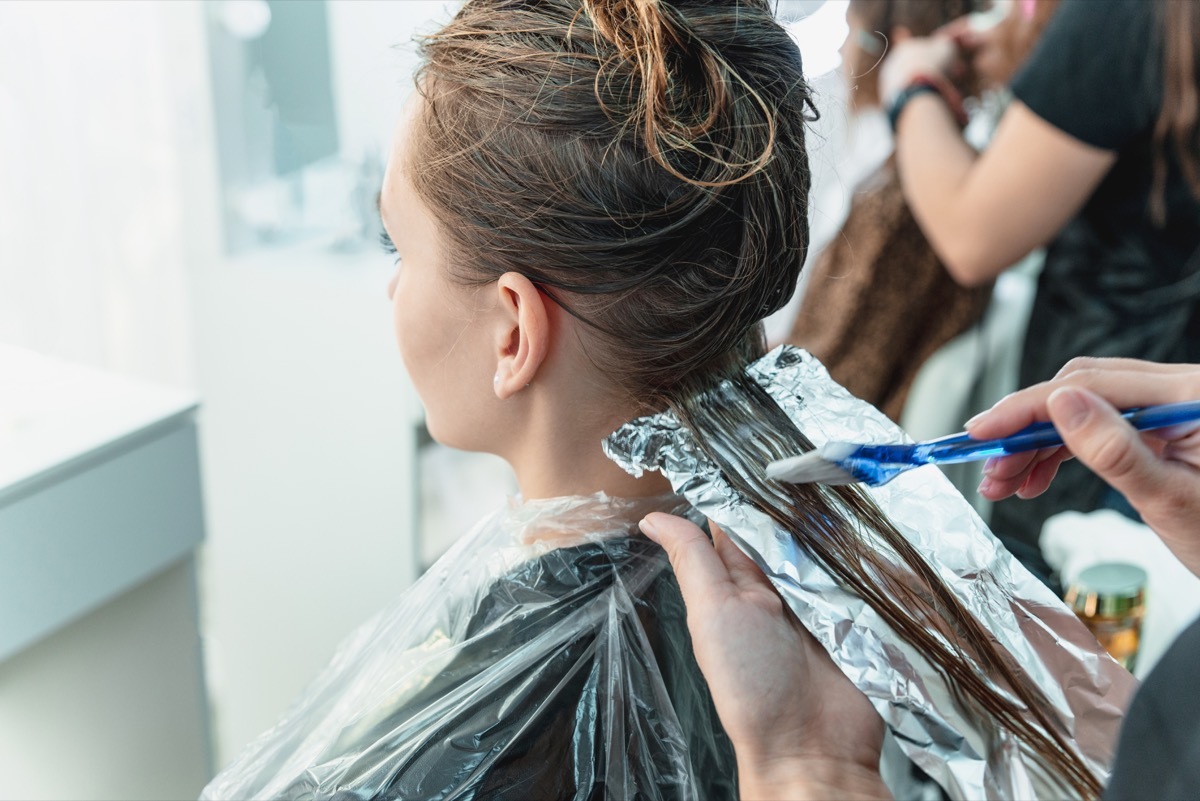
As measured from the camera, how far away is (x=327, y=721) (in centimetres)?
74

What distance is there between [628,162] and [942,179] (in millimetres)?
822

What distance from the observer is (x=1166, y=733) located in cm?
43

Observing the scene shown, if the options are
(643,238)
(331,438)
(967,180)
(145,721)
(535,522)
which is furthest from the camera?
(331,438)

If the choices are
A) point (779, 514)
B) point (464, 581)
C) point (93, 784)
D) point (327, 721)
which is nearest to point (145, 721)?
point (93, 784)

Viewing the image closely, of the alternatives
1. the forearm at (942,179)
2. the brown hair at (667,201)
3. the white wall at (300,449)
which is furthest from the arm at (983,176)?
the white wall at (300,449)

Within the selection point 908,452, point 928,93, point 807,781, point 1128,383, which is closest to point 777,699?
point 807,781

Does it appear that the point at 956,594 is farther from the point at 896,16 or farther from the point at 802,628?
the point at 896,16

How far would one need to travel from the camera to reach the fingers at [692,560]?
60 cm

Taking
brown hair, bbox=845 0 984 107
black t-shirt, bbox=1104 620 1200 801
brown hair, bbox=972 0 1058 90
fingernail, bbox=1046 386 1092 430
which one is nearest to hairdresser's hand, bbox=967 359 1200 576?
fingernail, bbox=1046 386 1092 430

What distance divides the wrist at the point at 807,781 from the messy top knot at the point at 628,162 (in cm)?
25

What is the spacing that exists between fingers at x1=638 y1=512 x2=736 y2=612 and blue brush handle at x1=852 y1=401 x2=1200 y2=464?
125 millimetres

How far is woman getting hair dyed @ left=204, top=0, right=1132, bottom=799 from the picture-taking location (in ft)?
2.00

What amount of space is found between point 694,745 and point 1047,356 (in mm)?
863

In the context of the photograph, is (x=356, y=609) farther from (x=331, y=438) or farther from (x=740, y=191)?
(x=740, y=191)
